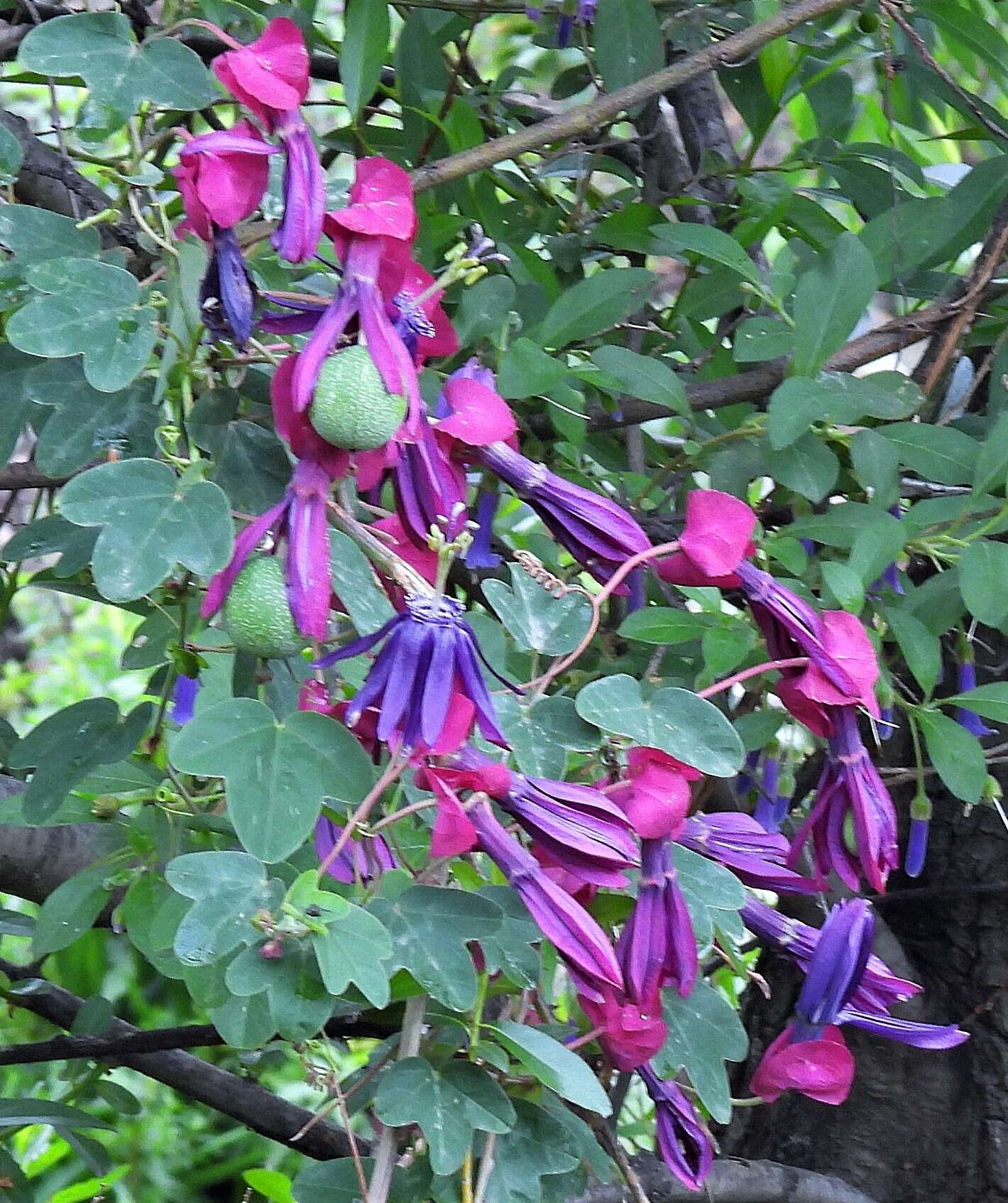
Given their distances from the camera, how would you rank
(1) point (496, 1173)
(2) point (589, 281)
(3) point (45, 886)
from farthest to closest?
(3) point (45, 886)
(2) point (589, 281)
(1) point (496, 1173)

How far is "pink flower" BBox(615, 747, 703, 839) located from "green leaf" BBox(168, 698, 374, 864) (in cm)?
9

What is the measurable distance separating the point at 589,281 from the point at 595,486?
0.13 m

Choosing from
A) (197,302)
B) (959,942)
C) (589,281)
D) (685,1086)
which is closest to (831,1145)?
(959,942)

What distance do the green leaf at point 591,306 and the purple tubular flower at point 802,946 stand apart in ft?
0.98

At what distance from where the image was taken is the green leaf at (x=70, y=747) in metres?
0.59

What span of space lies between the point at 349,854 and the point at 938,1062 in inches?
21.9

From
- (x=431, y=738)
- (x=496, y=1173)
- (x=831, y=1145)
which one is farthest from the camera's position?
(x=831, y=1145)

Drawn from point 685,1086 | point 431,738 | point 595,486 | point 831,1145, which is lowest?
point 831,1145

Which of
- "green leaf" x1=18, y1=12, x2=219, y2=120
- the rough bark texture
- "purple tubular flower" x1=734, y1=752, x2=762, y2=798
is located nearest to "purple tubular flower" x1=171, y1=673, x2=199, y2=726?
"green leaf" x1=18, y1=12, x2=219, y2=120

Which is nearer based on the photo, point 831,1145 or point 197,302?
point 197,302

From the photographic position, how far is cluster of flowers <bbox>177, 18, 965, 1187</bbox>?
418 millimetres

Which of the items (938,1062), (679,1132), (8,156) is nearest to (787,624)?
(679,1132)

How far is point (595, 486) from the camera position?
30.9 inches

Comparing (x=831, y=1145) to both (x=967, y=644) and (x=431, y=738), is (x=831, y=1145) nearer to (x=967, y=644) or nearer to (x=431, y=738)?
(x=967, y=644)
